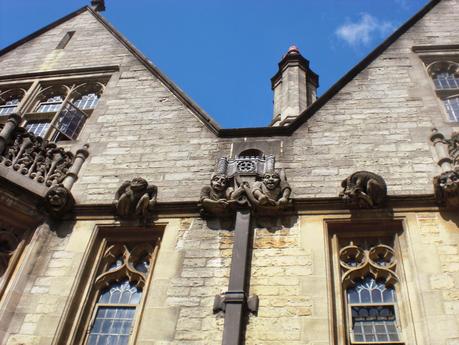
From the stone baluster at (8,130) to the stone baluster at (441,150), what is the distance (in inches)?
246

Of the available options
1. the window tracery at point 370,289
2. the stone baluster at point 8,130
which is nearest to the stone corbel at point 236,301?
the window tracery at point 370,289

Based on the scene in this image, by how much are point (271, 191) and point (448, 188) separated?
87.8 inches

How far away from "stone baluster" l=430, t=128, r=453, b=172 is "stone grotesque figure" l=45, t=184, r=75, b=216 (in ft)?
17.2

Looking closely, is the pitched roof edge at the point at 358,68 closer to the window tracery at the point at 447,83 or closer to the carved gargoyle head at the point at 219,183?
the window tracery at the point at 447,83

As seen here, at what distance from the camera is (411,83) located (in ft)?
31.3

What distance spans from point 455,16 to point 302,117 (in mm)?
5223

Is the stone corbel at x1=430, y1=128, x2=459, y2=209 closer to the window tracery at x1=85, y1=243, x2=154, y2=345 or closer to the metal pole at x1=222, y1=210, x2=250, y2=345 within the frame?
the metal pole at x1=222, y1=210, x2=250, y2=345

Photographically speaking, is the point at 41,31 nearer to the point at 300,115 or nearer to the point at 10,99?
the point at 10,99

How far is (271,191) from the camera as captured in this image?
7293 millimetres

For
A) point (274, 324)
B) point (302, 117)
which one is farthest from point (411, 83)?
point (274, 324)

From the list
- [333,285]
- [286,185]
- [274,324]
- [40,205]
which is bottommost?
[274,324]

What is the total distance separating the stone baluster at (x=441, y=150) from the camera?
7.53m

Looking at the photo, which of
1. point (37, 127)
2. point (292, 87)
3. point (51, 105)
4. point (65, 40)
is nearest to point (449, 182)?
point (292, 87)

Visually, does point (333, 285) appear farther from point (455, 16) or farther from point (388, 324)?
point (455, 16)
